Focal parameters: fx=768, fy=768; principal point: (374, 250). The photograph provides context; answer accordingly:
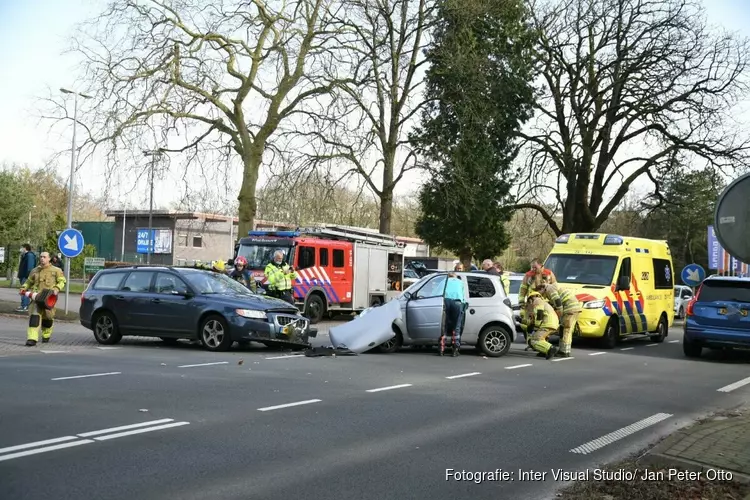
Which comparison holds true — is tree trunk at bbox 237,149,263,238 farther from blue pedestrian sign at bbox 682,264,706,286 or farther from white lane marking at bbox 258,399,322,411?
blue pedestrian sign at bbox 682,264,706,286

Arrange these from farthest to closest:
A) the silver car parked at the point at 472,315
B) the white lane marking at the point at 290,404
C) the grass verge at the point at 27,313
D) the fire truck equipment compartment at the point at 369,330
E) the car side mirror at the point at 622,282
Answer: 1. the grass verge at the point at 27,313
2. the car side mirror at the point at 622,282
3. the silver car parked at the point at 472,315
4. the fire truck equipment compartment at the point at 369,330
5. the white lane marking at the point at 290,404

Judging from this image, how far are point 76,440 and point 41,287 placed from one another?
9106 mm

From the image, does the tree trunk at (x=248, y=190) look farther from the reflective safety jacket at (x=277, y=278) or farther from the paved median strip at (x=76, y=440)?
the paved median strip at (x=76, y=440)

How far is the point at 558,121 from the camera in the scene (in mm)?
37625

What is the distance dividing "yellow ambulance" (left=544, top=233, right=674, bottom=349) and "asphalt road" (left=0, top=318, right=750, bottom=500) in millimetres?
3853

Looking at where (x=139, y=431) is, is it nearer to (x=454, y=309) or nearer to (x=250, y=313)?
(x=250, y=313)

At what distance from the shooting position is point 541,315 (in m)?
15.0

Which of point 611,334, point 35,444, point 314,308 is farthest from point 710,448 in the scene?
point 314,308

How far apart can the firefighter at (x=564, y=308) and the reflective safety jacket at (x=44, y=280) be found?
9.46 metres

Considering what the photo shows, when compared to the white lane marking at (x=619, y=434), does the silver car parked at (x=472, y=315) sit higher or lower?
higher

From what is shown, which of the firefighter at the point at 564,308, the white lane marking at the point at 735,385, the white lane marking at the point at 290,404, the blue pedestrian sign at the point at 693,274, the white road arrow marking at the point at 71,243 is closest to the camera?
the white lane marking at the point at 290,404

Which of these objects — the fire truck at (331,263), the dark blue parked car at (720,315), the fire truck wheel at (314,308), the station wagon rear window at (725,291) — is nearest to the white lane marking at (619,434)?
the dark blue parked car at (720,315)

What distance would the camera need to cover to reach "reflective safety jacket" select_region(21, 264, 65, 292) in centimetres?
1485

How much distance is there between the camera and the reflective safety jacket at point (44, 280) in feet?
48.7
